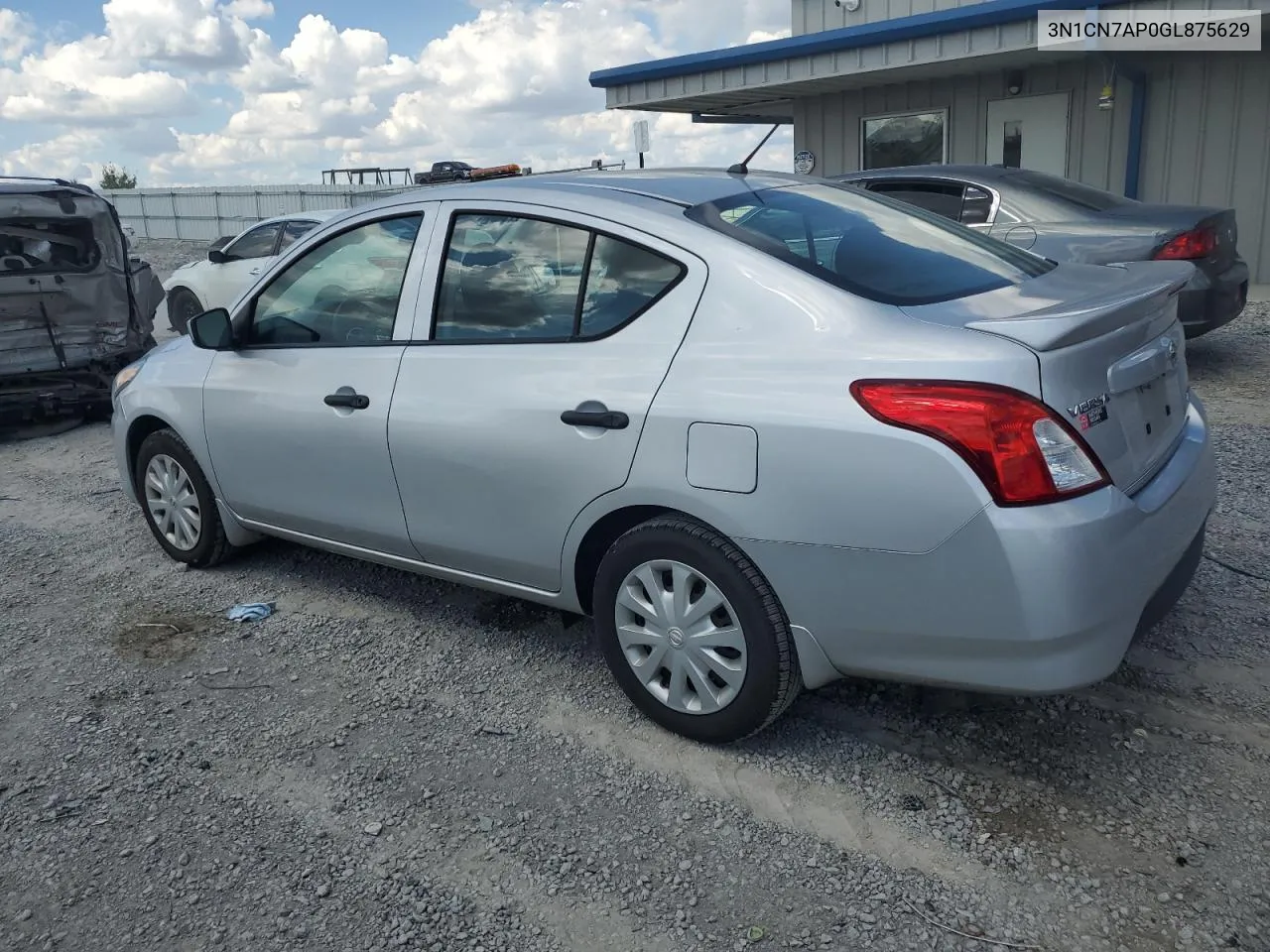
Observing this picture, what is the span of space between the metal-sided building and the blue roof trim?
0.06 ft

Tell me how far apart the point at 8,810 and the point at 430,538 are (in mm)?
1464

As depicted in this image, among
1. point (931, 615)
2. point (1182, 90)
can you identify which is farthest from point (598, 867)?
point (1182, 90)

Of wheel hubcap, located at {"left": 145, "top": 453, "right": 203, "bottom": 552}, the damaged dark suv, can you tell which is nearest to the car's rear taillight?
wheel hubcap, located at {"left": 145, "top": 453, "right": 203, "bottom": 552}

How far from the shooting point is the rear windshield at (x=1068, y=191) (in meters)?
7.34

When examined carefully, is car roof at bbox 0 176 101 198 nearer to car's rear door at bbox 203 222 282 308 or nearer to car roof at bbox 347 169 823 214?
car's rear door at bbox 203 222 282 308

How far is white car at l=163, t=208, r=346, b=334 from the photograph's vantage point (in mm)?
11914

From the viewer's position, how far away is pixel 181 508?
4785 millimetres

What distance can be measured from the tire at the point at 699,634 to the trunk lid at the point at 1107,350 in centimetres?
85

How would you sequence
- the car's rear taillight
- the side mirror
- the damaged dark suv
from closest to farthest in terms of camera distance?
1. the car's rear taillight
2. the side mirror
3. the damaged dark suv

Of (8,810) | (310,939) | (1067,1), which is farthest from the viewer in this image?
(1067,1)

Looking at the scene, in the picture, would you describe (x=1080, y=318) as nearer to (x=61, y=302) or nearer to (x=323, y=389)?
(x=323, y=389)

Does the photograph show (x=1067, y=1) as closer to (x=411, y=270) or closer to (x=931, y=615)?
(x=411, y=270)

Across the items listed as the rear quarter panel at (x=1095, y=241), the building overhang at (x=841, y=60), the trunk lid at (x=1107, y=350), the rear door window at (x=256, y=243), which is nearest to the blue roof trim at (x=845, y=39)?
the building overhang at (x=841, y=60)

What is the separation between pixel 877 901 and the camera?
2.46 m
